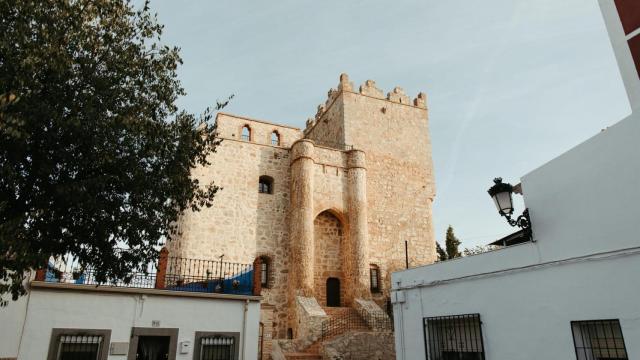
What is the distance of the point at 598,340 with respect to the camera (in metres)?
6.57

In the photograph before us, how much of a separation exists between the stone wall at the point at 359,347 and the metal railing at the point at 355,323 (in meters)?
1.24

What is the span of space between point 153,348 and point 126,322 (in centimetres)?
97

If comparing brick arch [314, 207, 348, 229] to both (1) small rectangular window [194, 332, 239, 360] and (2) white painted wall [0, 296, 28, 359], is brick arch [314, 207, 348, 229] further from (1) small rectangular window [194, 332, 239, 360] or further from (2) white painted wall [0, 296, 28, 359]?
(2) white painted wall [0, 296, 28, 359]

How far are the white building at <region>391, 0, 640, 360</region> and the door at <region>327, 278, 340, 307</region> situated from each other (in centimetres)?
1238

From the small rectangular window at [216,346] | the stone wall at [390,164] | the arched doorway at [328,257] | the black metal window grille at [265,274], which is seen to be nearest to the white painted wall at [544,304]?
the small rectangular window at [216,346]

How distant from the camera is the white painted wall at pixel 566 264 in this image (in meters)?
6.25

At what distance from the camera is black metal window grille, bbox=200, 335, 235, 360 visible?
10930 mm

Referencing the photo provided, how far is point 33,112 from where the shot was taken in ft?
22.1

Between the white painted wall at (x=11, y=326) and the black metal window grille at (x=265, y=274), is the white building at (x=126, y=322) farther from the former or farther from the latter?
the black metal window grille at (x=265, y=274)

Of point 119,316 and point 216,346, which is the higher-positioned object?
point 119,316

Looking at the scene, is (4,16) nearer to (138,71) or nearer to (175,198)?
(138,71)

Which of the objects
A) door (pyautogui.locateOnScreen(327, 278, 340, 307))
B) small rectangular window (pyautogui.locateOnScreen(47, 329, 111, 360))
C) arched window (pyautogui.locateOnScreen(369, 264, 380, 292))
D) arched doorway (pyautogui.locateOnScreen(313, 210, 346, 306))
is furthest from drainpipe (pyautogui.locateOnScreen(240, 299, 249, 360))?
arched window (pyautogui.locateOnScreen(369, 264, 380, 292))

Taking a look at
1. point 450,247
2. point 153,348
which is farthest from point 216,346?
point 450,247

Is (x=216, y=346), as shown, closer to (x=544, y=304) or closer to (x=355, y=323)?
(x=544, y=304)
